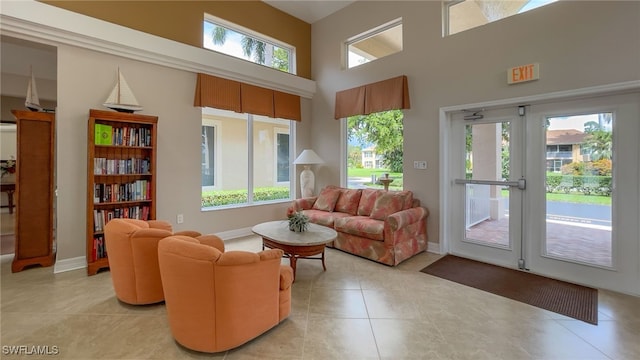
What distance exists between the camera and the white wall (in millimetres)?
2762

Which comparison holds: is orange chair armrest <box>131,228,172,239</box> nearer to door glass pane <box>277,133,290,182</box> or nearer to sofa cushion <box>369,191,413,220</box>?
sofa cushion <box>369,191,413,220</box>

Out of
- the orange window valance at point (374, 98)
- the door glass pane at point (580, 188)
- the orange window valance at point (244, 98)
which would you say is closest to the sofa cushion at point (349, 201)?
the orange window valance at point (374, 98)

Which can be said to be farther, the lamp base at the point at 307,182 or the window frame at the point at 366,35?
the lamp base at the point at 307,182

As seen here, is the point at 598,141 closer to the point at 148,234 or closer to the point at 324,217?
the point at 324,217

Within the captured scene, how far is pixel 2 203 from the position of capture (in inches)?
273

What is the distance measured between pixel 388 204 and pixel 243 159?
8.93 feet

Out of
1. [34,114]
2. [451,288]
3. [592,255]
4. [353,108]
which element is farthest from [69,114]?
[592,255]

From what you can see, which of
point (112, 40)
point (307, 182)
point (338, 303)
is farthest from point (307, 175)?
point (112, 40)

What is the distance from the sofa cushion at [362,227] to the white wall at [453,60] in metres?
1.00

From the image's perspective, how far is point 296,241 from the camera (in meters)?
2.90

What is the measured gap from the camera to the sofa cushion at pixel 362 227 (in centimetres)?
354

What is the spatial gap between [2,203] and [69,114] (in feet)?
20.8

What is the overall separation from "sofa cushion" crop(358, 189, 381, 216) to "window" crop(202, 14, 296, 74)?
302cm

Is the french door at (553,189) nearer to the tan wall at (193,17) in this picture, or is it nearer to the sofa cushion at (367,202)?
the sofa cushion at (367,202)
